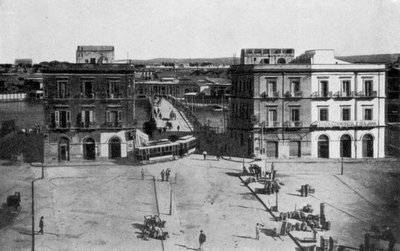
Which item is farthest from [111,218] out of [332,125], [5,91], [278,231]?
[5,91]

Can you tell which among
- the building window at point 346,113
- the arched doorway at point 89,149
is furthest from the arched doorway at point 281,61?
the arched doorway at point 89,149

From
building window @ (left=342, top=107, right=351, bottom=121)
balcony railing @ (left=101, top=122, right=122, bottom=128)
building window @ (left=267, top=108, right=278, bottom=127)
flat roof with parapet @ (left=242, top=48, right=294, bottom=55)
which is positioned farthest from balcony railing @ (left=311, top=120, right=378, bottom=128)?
balcony railing @ (left=101, top=122, right=122, bottom=128)

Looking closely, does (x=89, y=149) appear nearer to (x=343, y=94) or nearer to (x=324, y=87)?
(x=324, y=87)

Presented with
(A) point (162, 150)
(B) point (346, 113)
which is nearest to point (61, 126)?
(A) point (162, 150)

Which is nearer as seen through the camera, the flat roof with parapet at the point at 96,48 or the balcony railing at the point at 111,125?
the flat roof with parapet at the point at 96,48

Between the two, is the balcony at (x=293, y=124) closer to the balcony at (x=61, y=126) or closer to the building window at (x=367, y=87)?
the building window at (x=367, y=87)

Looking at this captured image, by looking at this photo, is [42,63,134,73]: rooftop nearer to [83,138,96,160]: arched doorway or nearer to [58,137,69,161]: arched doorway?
[58,137,69,161]: arched doorway

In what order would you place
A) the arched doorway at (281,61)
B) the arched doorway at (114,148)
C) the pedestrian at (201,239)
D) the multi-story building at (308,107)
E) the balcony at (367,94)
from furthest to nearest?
the arched doorway at (281,61), the balcony at (367,94), the multi-story building at (308,107), the arched doorway at (114,148), the pedestrian at (201,239)
